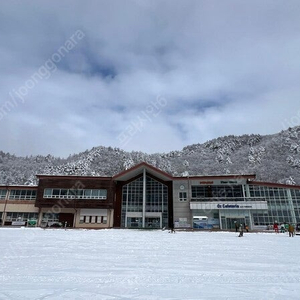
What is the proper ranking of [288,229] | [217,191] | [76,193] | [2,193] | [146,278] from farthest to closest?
[2,193] < [76,193] < [217,191] < [288,229] < [146,278]

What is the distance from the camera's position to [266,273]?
7059mm

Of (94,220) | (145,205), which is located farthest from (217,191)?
(94,220)

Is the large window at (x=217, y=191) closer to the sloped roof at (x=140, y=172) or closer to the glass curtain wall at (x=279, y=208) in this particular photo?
the glass curtain wall at (x=279, y=208)

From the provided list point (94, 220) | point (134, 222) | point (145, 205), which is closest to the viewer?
point (94, 220)

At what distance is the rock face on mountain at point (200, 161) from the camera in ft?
299

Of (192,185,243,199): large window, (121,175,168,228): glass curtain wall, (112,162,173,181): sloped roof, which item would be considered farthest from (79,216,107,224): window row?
(192,185,243,199): large window

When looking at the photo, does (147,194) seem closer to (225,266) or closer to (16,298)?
(225,266)

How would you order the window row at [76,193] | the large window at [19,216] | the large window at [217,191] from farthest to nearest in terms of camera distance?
the large window at [19,216]
the window row at [76,193]
the large window at [217,191]

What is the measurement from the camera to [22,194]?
41.3m

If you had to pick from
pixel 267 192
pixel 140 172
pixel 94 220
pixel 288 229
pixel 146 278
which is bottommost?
pixel 146 278

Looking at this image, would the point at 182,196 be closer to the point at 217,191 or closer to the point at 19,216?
the point at 217,191

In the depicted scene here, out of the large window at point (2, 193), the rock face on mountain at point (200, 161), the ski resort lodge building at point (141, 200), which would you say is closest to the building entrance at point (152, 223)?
the ski resort lodge building at point (141, 200)

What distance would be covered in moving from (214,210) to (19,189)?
104ft

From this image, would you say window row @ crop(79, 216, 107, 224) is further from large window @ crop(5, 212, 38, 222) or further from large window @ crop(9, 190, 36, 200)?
large window @ crop(9, 190, 36, 200)
